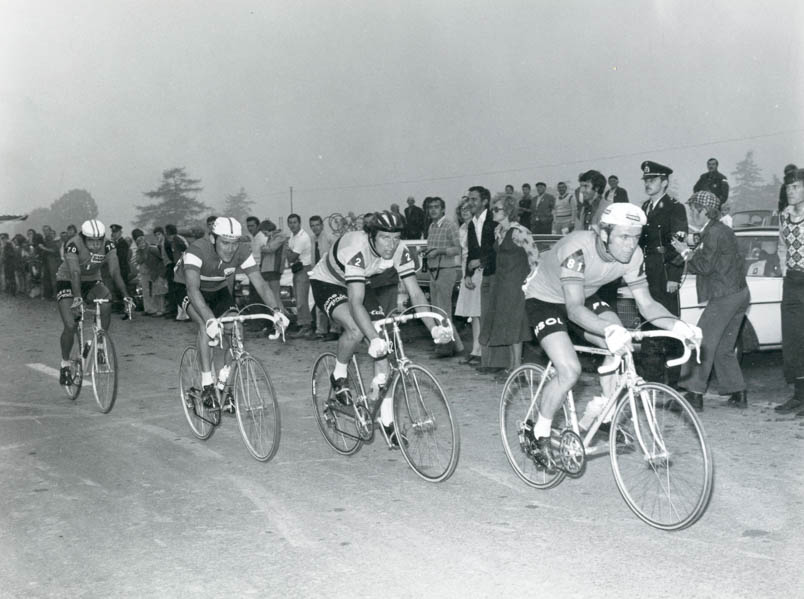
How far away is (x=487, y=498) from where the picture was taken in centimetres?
591

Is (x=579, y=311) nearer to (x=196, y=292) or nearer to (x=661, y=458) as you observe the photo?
(x=661, y=458)

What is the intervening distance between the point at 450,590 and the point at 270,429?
300 centimetres

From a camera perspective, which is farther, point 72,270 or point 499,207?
point 499,207

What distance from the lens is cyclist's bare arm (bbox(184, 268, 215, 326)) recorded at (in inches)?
295

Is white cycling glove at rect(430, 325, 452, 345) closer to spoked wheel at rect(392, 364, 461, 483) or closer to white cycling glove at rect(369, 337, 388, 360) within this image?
spoked wheel at rect(392, 364, 461, 483)

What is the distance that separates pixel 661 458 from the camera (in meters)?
5.04

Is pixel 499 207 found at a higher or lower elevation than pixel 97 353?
higher

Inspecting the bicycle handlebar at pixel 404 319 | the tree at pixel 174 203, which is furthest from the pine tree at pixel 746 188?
the tree at pixel 174 203

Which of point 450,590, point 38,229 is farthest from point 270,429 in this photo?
point 38,229

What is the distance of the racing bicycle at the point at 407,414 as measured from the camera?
20.0 feet

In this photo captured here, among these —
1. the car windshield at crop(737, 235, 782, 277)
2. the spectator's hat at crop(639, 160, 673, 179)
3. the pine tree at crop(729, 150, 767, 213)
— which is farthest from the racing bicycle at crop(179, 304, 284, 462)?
the pine tree at crop(729, 150, 767, 213)

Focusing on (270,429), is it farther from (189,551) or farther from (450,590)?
(450,590)

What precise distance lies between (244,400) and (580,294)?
10.0 ft

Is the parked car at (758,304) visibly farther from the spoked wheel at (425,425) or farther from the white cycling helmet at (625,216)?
the white cycling helmet at (625,216)
